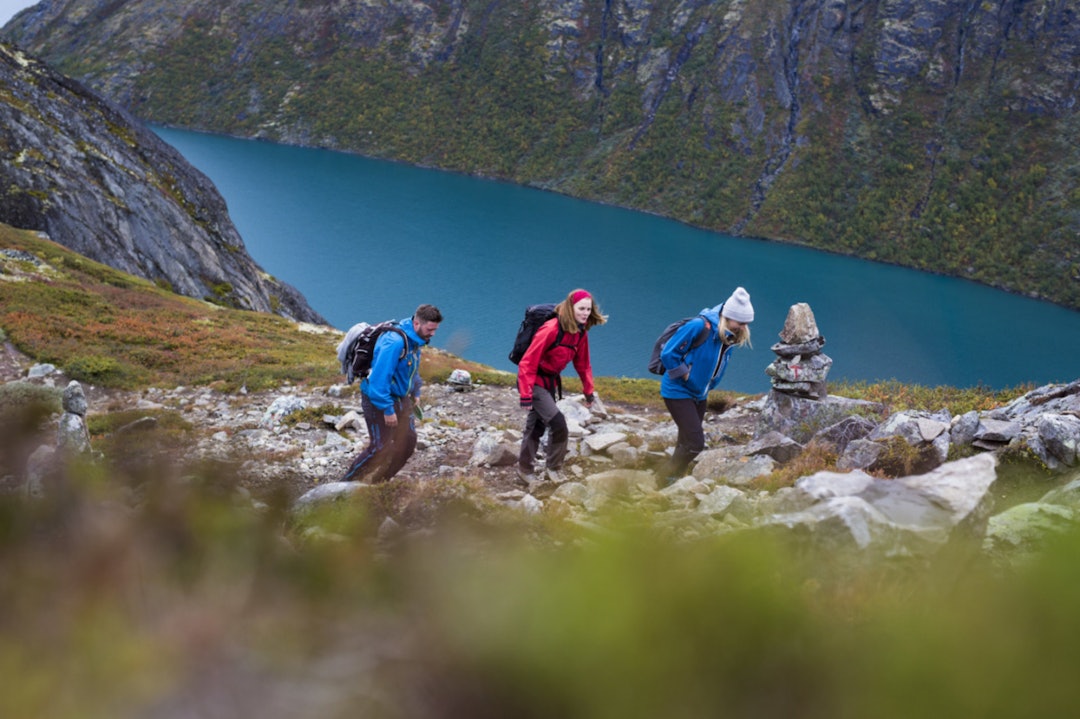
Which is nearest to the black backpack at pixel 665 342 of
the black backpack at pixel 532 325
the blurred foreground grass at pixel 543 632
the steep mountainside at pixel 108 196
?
the black backpack at pixel 532 325

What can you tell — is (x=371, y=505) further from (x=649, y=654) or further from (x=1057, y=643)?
(x=1057, y=643)

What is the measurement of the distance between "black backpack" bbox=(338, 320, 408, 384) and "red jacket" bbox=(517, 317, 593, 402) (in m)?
1.57

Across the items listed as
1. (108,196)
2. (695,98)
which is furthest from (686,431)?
(695,98)

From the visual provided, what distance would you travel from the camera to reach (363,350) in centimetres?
845

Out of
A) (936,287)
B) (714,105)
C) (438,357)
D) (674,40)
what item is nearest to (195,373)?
(438,357)

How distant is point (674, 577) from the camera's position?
5.30 ft

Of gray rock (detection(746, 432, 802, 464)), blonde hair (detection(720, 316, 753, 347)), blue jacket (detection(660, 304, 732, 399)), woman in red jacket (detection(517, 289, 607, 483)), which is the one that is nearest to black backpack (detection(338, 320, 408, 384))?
woman in red jacket (detection(517, 289, 607, 483))

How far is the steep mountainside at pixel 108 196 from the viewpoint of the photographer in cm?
3831

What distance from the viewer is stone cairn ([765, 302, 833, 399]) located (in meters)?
13.9

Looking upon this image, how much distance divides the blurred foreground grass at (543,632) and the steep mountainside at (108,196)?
43643mm

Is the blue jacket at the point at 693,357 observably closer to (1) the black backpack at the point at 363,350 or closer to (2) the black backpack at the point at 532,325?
(2) the black backpack at the point at 532,325

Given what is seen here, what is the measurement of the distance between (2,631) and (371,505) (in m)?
2.92

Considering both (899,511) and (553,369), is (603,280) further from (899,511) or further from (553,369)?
(899,511)

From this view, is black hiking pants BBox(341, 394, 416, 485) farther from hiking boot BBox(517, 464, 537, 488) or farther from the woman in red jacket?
hiking boot BBox(517, 464, 537, 488)
